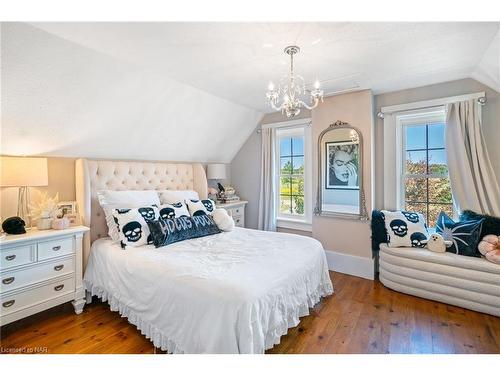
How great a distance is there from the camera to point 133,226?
2.28 m

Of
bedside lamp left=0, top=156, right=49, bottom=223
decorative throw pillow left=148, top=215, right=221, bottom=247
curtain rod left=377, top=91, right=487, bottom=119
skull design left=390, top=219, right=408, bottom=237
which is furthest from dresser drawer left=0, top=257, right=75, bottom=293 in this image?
curtain rod left=377, top=91, right=487, bottom=119

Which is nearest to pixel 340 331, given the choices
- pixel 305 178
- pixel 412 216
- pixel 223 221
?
pixel 223 221

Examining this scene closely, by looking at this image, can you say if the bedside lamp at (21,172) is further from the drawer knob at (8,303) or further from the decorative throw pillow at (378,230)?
the decorative throw pillow at (378,230)

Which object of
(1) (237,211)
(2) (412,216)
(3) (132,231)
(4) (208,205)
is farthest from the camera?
(1) (237,211)

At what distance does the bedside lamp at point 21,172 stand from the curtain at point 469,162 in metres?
4.09

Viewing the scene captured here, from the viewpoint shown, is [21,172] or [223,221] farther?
[223,221]

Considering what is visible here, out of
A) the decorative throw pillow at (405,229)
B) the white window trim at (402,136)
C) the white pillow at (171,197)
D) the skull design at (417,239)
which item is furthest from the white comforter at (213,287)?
the white window trim at (402,136)

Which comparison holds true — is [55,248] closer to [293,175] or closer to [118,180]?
[118,180]

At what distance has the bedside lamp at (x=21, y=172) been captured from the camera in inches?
78.0

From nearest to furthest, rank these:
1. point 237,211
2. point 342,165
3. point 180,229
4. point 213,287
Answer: point 213,287
point 180,229
point 342,165
point 237,211

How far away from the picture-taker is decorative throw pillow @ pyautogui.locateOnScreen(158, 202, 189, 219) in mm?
2585

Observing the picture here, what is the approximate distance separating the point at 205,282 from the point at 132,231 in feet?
3.60

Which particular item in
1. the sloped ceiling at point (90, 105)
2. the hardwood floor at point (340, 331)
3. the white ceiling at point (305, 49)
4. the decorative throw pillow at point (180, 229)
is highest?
the white ceiling at point (305, 49)

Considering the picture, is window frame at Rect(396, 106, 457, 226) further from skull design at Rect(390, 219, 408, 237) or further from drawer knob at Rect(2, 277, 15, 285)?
drawer knob at Rect(2, 277, 15, 285)
